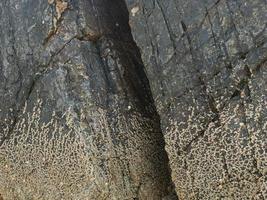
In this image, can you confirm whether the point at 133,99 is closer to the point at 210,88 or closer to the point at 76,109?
the point at 76,109

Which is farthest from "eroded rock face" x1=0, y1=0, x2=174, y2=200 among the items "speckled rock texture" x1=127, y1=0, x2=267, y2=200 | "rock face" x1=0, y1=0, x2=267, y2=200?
"speckled rock texture" x1=127, y1=0, x2=267, y2=200

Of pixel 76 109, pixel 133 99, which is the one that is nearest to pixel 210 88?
pixel 133 99

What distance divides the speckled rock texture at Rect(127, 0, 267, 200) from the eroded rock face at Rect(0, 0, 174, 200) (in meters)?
0.34

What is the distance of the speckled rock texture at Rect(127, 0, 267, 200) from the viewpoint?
335cm

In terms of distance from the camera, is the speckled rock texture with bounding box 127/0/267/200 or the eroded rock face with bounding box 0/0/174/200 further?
the eroded rock face with bounding box 0/0/174/200

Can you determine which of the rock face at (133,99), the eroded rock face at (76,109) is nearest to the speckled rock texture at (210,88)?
the rock face at (133,99)

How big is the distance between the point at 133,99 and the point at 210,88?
773mm

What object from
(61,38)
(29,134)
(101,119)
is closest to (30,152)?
(29,134)

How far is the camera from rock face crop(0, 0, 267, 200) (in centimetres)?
341

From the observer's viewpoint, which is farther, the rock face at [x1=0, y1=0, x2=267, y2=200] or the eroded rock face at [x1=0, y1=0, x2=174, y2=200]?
the eroded rock face at [x1=0, y1=0, x2=174, y2=200]

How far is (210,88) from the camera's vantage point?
352cm

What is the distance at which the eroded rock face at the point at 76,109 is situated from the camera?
3.89 metres

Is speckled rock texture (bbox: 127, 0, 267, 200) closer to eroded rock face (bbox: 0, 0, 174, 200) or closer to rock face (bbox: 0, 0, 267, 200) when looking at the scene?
rock face (bbox: 0, 0, 267, 200)

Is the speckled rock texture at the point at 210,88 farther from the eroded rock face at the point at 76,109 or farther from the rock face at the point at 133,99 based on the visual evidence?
the eroded rock face at the point at 76,109
